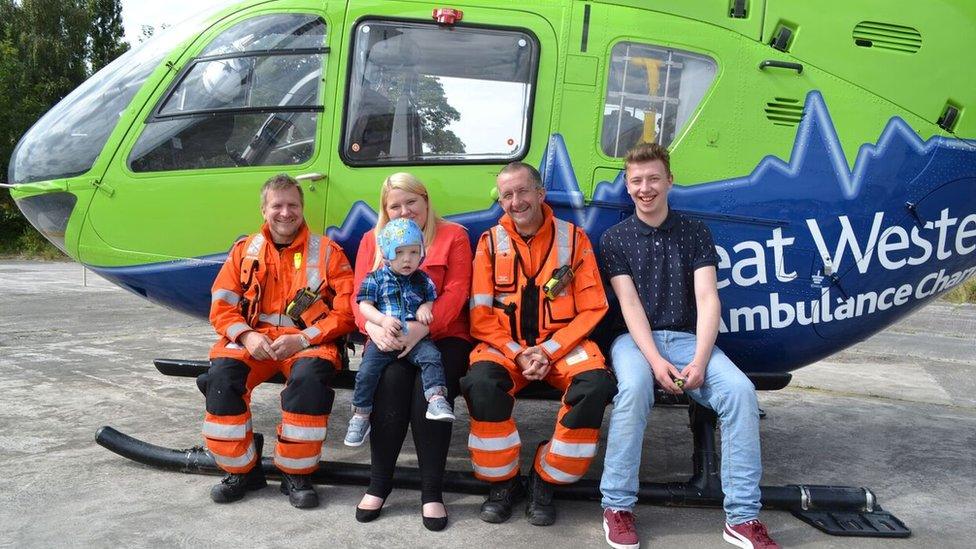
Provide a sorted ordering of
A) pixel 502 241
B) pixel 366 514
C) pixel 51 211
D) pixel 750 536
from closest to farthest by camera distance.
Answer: pixel 750 536, pixel 366 514, pixel 502 241, pixel 51 211

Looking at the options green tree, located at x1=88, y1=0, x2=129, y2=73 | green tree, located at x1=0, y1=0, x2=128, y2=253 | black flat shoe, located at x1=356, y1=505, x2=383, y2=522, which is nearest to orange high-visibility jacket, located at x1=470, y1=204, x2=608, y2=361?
black flat shoe, located at x1=356, y1=505, x2=383, y2=522

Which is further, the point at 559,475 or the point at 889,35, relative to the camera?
the point at 889,35

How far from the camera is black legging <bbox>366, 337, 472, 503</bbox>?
3.12 m

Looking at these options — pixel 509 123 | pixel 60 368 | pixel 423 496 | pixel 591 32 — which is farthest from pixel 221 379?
pixel 60 368

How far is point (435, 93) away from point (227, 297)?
4.58ft

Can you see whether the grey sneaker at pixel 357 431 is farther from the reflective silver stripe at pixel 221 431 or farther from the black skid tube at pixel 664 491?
the reflective silver stripe at pixel 221 431

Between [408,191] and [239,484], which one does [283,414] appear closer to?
[239,484]

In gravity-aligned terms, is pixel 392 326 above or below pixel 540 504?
above

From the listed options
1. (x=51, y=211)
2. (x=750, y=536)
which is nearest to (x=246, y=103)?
(x=51, y=211)

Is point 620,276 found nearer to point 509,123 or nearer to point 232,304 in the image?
point 509,123

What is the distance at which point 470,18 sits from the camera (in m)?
3.56

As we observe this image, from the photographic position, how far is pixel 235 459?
3285 millimetres

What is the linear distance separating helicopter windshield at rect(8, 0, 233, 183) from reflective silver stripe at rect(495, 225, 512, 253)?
1986 mm

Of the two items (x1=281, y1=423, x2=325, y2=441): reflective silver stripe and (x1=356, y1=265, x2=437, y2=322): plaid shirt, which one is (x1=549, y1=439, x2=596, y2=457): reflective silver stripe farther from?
(x1=281, y1=423, x2=325, y2=441): reflective silver stripe
